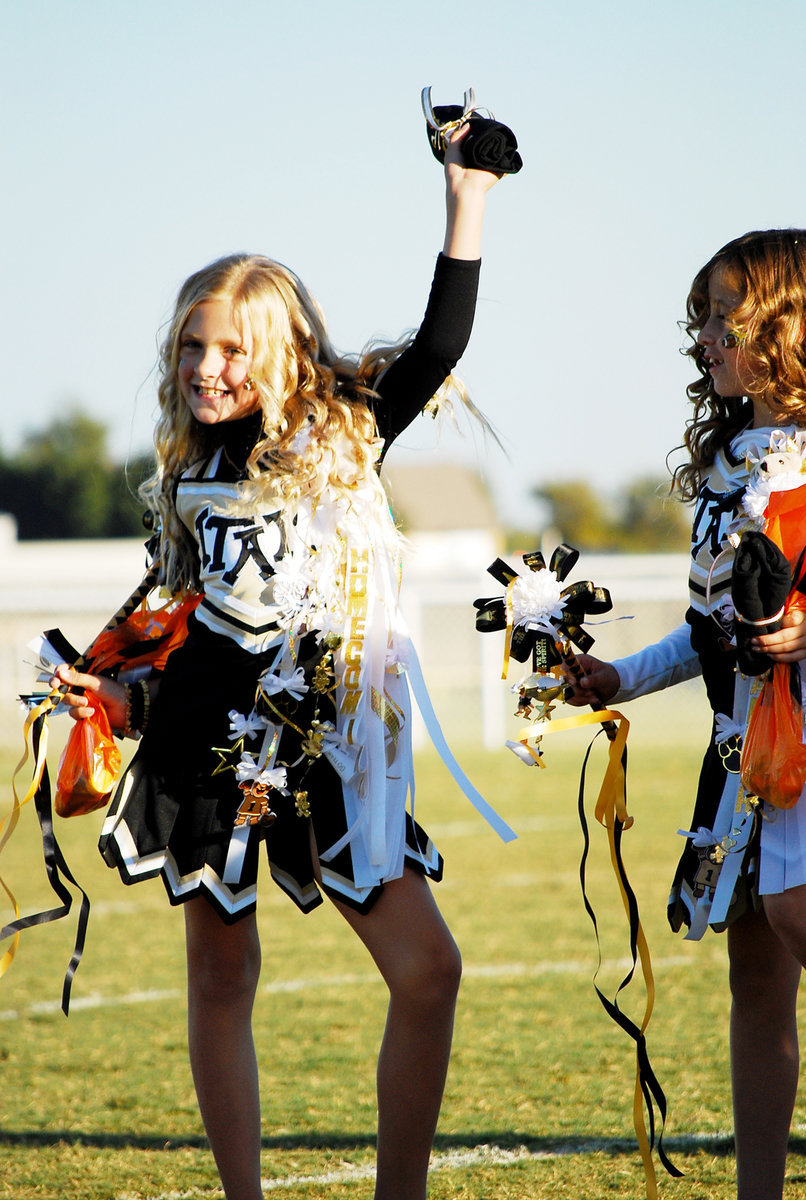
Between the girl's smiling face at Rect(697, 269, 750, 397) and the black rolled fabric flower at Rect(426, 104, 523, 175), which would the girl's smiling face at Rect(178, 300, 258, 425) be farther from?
the girl's smiling face at Rect(697, 269, 750, 397)

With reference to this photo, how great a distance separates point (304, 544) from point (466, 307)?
1.70ft

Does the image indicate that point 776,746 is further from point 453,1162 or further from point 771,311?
point 453,1162

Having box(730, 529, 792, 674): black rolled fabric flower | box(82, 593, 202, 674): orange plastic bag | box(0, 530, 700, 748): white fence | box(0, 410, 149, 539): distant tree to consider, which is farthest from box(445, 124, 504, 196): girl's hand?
box(0, 410, 149, 539): distant tree

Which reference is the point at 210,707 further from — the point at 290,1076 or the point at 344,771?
the point at 290,1076

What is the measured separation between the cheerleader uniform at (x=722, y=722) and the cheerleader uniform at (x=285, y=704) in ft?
1.52

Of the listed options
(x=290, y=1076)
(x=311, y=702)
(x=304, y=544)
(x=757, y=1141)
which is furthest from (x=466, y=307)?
(x=290, y=1076)

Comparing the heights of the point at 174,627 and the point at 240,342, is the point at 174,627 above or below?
below

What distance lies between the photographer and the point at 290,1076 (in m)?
3.54

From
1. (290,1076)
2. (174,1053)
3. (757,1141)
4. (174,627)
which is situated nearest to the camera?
(757,1141)

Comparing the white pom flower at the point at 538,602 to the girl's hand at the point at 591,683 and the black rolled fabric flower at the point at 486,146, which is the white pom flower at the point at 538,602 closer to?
the girl's hand at the point at 591,683

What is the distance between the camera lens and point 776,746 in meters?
2.05

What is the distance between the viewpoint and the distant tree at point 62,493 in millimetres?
47438

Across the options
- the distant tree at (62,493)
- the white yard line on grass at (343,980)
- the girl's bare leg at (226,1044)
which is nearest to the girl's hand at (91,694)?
the girl's bare leg at (226,1044)

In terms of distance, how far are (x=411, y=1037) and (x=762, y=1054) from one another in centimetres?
64
